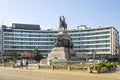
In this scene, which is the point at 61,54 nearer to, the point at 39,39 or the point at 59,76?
the point at 59,76

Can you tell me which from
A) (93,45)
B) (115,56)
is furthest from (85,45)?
(115,56)

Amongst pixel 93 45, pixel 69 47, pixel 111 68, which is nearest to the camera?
pixel 111 68

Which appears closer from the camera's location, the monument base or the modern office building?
the monument base

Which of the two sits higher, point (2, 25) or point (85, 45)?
point (2, 25)

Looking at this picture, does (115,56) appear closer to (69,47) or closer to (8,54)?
(8,54)

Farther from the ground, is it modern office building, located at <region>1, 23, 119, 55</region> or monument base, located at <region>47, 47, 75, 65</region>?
modern office building, located at <region>1, 23, 119, 55</region>

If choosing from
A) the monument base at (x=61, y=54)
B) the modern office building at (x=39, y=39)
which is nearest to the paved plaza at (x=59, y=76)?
the monument base at (x=61, y=54)

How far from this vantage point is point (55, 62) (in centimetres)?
6669

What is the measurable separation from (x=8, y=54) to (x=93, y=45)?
177ft

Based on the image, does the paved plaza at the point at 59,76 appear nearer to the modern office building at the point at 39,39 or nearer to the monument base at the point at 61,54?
the monument base at the point at 61,54

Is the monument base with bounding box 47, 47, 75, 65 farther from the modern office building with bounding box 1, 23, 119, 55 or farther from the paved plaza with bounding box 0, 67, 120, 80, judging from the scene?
the modern office building with bounding box 1, 23, 119, 55

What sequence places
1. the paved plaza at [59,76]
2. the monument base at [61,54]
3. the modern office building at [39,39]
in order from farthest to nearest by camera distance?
1. the modern office building at [39,39]
2. the monument base at [61,54]
3. the paved plaza at [59,76]

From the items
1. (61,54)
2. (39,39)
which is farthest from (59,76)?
(39,39)

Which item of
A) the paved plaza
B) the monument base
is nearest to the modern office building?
the monument base
